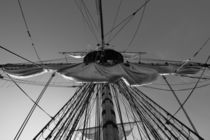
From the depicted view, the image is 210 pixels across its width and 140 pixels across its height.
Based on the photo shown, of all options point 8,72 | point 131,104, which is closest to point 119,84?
point 131,104

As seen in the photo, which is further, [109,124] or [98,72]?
[98,72]

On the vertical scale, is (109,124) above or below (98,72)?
below

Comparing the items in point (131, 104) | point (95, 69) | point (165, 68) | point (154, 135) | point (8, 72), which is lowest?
point (154, 135)

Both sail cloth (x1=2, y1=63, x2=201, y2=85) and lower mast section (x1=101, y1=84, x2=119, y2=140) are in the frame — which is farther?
sail cloth (x1=2, y1=63, x2=201, y2=85)

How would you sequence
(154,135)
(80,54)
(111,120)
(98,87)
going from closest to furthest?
1. (111,120)
2. (154,135)
3. (98,87)
4. (80,54)

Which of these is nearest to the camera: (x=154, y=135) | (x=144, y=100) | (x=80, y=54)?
(x=154, y=135)

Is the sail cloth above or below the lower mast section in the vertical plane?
above

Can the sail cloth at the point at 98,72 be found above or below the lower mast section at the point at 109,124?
above

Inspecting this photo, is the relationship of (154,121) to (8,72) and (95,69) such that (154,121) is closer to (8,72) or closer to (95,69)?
(95,69)

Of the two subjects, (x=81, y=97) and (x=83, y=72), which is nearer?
→ (x=83, y=72)

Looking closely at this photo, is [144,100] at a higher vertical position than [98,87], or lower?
lower

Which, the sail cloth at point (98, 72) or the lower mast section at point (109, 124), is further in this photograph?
the sail cloth at point (98, 72)

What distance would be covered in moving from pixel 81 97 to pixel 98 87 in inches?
32.7

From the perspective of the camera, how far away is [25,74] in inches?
244
